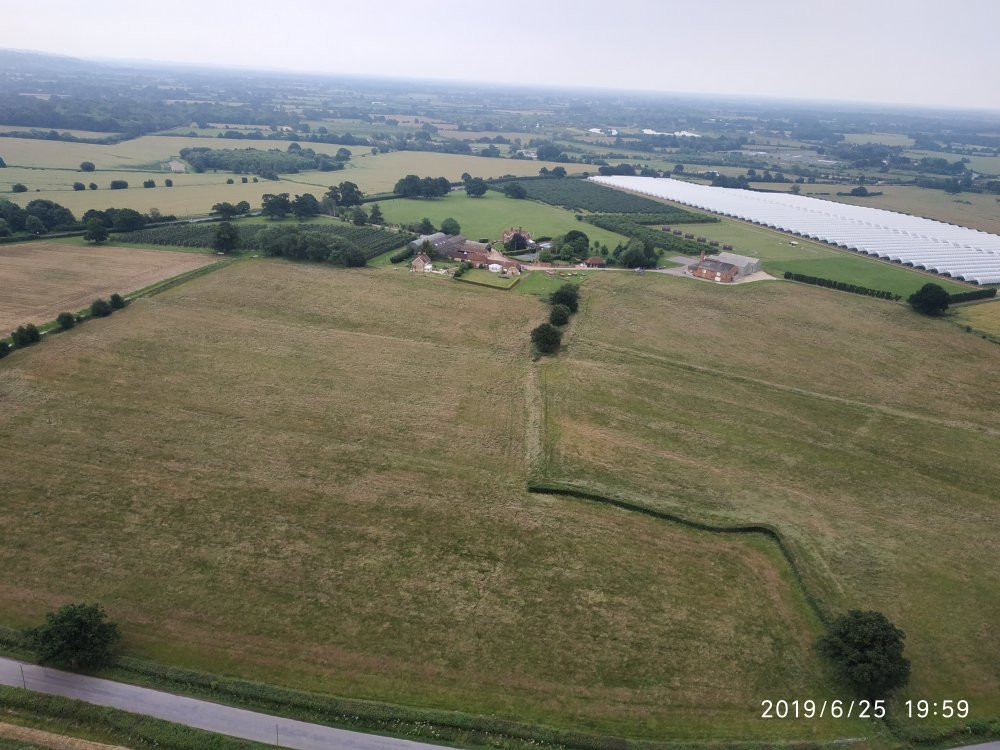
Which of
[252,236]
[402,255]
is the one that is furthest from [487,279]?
[252,236]

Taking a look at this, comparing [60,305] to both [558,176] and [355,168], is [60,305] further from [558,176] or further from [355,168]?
[558,176]

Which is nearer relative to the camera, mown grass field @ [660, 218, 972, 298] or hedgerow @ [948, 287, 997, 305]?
hedgerow @ [948, 287, 997, 305]

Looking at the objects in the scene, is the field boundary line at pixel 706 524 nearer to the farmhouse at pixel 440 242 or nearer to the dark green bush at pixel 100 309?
the dark green bush at pixel 100 309

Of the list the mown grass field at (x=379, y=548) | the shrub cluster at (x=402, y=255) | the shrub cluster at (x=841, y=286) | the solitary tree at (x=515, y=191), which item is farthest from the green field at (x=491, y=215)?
the mown grass field at (x=379, y=548)

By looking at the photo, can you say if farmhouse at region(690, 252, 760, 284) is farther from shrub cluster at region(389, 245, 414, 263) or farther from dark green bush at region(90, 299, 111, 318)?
dark green bush at region(90, 299, 111, 318)

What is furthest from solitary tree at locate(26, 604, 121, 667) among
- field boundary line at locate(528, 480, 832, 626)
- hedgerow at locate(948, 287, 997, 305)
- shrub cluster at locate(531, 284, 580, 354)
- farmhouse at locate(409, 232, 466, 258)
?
hedgerow at locate(948, 287, 997, 305)

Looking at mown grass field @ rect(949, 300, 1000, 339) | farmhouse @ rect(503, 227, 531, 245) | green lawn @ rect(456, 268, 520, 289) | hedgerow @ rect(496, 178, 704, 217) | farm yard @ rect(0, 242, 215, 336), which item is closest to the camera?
farm yard @ rect(0, 242, 215, 336)
